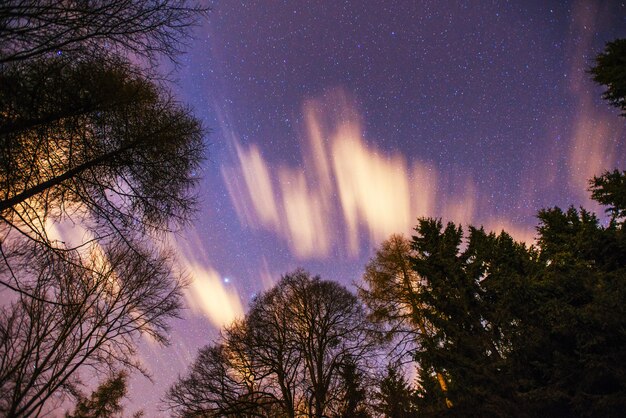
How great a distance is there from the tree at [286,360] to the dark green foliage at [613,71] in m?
11.9

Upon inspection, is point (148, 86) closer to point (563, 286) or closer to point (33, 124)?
point (33, 124)

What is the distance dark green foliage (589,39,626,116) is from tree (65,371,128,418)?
28.1 meters

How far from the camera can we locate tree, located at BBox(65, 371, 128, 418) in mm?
18750

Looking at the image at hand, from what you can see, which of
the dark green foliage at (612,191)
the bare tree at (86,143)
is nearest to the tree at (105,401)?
the bare tree at (86,143)

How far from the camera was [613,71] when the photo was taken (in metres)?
8.80

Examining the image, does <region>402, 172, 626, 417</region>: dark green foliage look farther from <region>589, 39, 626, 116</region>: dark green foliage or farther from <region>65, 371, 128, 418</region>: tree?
<region>65, 371, 128, 418</region>: tree

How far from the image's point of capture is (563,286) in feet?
25.7

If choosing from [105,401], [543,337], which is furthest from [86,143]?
A: [105,401]

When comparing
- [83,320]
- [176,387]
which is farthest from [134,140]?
[176,387]

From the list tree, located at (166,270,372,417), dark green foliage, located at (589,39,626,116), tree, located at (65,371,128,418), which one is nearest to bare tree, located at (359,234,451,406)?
tree, located at (166,270,372,417)

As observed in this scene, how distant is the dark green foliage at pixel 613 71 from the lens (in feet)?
28.6

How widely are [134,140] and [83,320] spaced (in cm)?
740

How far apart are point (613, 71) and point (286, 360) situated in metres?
14.8

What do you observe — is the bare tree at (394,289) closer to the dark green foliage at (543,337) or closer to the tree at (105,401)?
the dark green foliage at (543,337)
